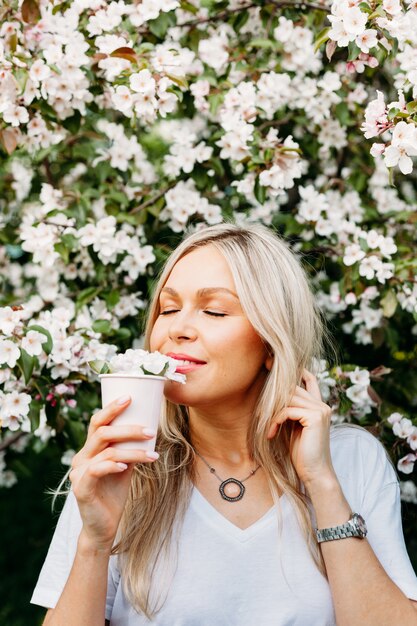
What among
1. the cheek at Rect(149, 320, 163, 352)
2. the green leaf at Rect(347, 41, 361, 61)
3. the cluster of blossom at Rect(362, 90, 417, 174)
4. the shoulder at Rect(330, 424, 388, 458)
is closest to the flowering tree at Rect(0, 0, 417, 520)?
the green leaf at Rect(347, 41, 361, 61)

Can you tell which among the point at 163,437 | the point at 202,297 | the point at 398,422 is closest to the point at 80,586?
the point at 163,437

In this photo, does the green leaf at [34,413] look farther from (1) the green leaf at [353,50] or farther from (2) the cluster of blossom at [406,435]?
(1) the green leaf at [353,50]

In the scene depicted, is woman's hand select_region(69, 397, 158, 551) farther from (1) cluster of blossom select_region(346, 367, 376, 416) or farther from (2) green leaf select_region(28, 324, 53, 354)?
(1) cluster of blossom select_region(346, 367, 376, 416)

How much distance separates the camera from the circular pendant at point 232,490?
236 cm

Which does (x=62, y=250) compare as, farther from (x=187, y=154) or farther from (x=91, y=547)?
(x=91, y=547)

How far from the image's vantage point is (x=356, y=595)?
209 centimetres

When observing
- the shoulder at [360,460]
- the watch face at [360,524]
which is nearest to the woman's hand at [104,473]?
the watch face at [360,524]

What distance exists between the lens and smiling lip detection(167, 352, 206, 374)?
2143 mm

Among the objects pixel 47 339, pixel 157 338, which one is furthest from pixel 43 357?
pixel 157 338

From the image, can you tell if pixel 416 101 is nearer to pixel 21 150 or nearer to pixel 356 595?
pixel 356 595

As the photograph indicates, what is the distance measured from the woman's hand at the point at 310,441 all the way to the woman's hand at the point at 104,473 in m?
0.48

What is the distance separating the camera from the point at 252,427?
242 centimetres

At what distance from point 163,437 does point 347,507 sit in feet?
2.01

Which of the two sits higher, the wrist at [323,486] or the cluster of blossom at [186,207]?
the cluster of blossom at [186,207]
